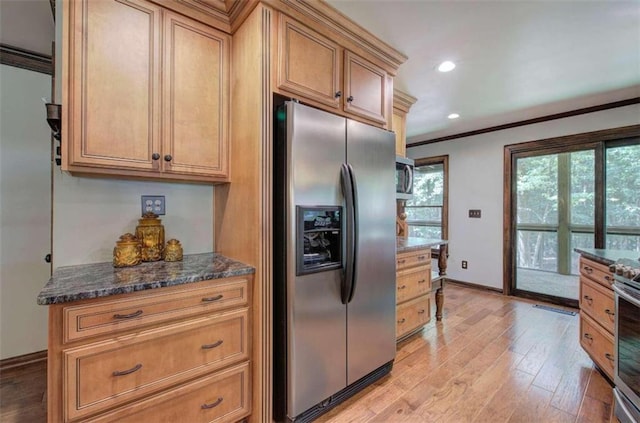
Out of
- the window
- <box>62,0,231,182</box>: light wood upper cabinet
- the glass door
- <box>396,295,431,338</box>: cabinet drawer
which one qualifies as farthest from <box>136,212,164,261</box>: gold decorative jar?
the glass door

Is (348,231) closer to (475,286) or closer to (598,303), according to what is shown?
(598,303)

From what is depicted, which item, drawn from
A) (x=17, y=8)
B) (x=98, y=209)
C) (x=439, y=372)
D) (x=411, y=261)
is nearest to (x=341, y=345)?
(x=439, y=372)

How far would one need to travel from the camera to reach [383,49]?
2078 mm

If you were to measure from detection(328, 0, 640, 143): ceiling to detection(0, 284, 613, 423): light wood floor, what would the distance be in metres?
2.53

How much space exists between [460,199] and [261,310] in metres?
4.20

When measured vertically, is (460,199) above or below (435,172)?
below

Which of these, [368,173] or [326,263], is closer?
[326,263]

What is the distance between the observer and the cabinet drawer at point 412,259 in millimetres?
2449

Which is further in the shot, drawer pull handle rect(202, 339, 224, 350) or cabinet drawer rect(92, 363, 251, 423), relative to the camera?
drawer pull handle rect(202, 339, 224, 350)

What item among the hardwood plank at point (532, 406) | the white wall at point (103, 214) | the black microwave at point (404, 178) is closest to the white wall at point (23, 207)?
the white wall at point (103, 214)

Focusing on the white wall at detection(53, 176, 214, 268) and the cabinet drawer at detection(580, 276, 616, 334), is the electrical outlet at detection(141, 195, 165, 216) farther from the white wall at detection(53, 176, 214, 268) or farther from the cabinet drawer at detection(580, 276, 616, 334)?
the cabinet drawer at detection(580, 276, 616, 334)

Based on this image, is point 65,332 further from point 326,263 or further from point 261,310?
point 326,263

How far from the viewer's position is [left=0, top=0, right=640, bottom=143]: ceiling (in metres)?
1.78

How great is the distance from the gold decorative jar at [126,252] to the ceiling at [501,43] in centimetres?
168
